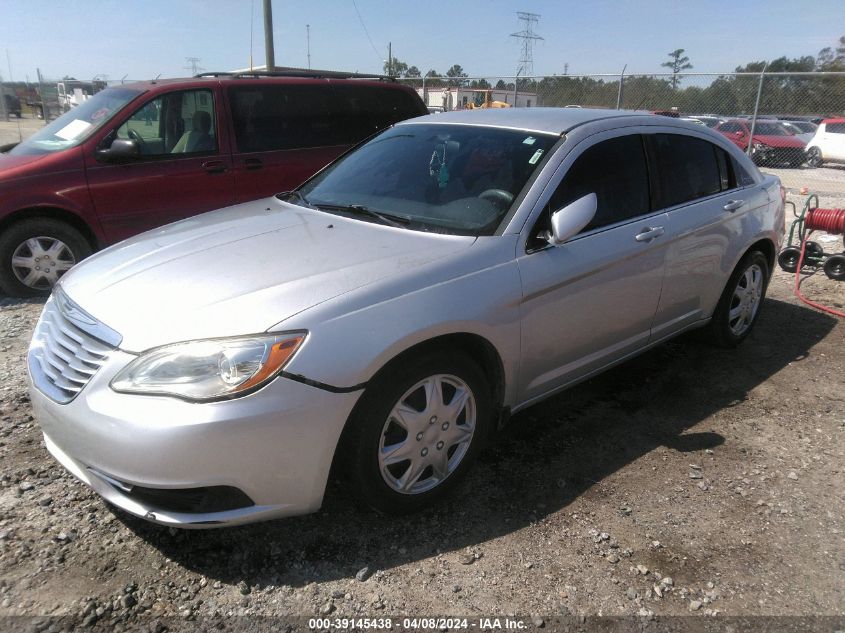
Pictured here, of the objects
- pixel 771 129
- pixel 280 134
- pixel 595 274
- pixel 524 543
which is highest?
pixel 280 134

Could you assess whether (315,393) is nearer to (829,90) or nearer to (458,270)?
(458,270)

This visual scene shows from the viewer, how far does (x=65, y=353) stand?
2.49 meters

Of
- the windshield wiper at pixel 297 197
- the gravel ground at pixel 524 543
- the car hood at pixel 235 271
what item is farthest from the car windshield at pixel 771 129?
the car hood at pixel 235 271

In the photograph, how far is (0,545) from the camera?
2541mm

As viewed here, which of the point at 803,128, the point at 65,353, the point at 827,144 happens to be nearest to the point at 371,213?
the point at 65,353

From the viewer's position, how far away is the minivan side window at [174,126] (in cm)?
579

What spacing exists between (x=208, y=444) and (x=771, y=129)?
20326mm

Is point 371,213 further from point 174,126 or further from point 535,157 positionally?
point 174,126

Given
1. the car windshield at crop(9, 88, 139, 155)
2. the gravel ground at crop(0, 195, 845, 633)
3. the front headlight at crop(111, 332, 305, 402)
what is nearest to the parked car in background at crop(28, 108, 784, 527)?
the front headlight at crop(111, 332, 305, 402)

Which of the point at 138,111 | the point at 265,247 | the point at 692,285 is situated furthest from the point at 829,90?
the point at 265,247

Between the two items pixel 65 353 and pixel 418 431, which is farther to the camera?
pixel 418 431

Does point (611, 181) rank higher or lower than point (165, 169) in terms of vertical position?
higher

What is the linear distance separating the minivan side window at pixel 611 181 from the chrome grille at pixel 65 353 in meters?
2.08

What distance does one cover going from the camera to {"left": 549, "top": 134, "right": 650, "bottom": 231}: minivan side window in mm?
3211
